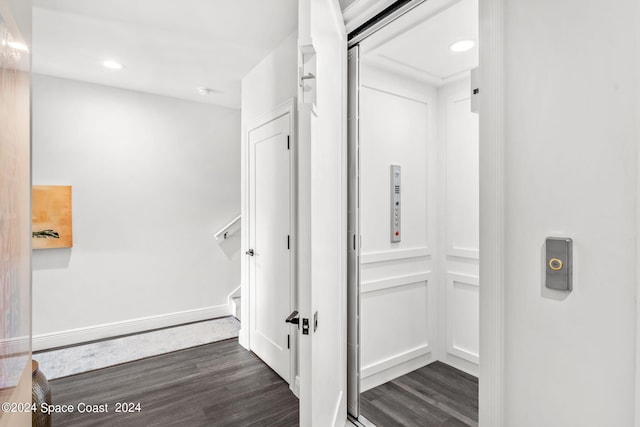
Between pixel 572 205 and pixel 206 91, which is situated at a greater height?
pixel 206 91

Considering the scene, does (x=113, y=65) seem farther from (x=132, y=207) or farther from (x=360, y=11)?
(x=360, y=11)

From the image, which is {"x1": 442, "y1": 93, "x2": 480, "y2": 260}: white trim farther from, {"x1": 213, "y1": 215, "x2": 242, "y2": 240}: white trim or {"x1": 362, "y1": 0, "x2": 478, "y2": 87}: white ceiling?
{"x1": 213, "y1": 215, "x2": 242, "y2": 240}: white trim

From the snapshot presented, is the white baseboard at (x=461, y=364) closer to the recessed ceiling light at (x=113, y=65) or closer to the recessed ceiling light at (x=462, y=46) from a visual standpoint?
the recessed ceiling light at (x=462, y=46)

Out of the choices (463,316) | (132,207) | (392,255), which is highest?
(132,207)

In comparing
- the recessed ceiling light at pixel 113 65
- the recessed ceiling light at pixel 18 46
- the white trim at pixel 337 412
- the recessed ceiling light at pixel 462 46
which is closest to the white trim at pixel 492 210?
the white trim at pixel 337 412

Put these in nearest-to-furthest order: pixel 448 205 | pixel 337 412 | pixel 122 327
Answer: pixel 337 412, pixel 448 205, pixel 122 327

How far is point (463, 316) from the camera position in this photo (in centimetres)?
259

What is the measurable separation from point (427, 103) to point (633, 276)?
2203 mm

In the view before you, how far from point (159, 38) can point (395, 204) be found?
2180 mm

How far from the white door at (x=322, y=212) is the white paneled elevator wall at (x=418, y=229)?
663 mm

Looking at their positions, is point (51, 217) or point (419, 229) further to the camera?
point (51, 217)

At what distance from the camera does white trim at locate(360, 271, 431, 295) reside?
232 centimetres

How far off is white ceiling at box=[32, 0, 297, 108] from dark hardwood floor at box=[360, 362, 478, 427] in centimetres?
265

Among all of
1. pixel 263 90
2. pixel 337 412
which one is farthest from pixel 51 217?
pixel 337 412
